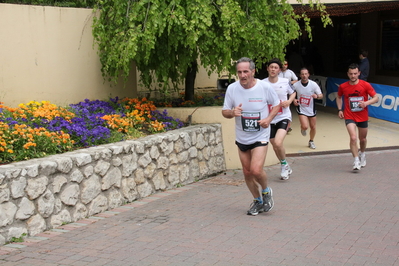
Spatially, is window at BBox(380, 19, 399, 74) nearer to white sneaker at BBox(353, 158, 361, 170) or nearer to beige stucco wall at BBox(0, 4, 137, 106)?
white sneaker at BBox(353, 158, 361, 170)

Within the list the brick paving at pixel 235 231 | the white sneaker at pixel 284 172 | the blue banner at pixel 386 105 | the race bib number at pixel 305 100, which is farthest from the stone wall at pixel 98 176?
the blue banner at pixel 386 105

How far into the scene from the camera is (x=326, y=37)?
22891 millimetres

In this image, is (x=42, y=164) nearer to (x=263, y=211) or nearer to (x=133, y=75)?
(x=263, y=211)

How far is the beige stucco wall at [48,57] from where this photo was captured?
820 centimetres

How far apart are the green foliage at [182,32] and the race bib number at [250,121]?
2.24 meters

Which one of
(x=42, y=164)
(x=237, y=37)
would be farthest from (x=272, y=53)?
(x=42, y=164)

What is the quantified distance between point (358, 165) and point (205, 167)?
2628mm

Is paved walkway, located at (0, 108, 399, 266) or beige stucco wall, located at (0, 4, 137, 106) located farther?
beige stucco wall, located at (0, 4, 137, 106)

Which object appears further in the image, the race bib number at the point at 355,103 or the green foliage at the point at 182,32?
the race bib number at the point at 355,103

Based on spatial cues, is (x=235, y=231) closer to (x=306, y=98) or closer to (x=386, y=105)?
(x=306, y=98)

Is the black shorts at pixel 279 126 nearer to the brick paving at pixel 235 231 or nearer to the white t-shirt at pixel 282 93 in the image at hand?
the white t-shirt at pixel 282 93

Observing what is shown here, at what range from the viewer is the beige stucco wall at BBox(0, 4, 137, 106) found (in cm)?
820

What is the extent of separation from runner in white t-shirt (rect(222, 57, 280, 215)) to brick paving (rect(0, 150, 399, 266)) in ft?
2.10

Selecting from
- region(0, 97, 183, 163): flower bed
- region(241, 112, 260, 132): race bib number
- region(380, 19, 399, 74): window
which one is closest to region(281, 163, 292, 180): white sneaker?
region(0, 97, 183, 163): flower bed
